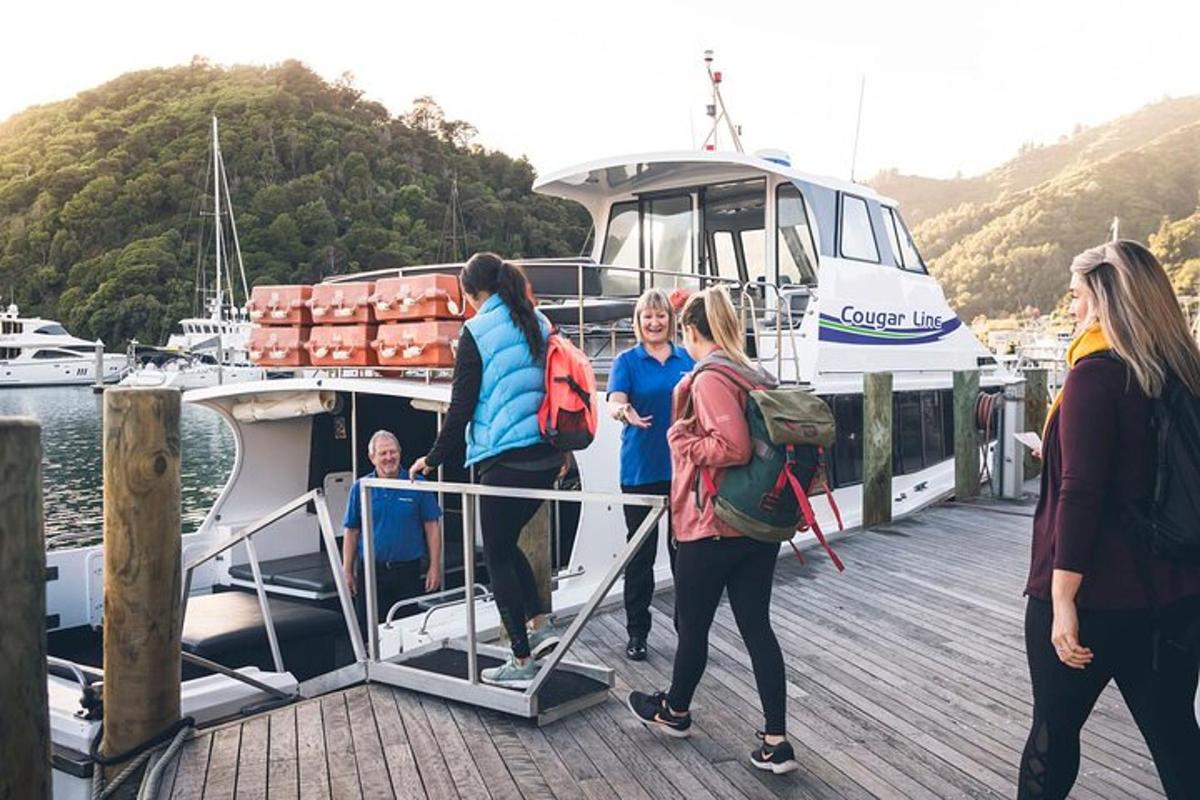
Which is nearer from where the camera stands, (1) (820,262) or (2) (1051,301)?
(1) (820,262)

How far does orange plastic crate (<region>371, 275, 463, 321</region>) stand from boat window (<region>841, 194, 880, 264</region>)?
4.72m

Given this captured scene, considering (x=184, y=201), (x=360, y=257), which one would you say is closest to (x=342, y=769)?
(x=360, y=257)

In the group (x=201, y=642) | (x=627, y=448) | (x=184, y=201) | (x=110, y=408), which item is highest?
(x=184, y=201)

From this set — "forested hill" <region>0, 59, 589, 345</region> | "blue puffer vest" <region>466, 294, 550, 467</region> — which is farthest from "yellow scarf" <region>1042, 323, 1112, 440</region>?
"forested hill" <region>0, 59, 589, 345</region>

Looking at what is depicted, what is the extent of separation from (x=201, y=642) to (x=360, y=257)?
58431mm

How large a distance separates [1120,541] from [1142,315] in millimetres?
541

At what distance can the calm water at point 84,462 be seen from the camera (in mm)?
19062

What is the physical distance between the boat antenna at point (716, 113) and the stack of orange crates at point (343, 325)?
566cm

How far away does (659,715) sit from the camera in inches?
144

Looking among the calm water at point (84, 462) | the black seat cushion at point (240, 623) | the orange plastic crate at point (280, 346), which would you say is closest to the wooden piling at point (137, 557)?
the black seat cushion at point (240, 623)

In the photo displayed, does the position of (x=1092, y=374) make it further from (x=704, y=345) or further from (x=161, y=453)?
(x=161, y=453)

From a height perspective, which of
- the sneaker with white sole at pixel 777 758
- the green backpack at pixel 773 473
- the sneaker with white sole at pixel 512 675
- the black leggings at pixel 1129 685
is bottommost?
the sneaker with white sole at pixel 777 758

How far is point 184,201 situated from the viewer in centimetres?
7125

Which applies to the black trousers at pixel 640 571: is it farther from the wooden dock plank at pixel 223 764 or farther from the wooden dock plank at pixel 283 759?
the wooden dock plank at pixel 223 764
